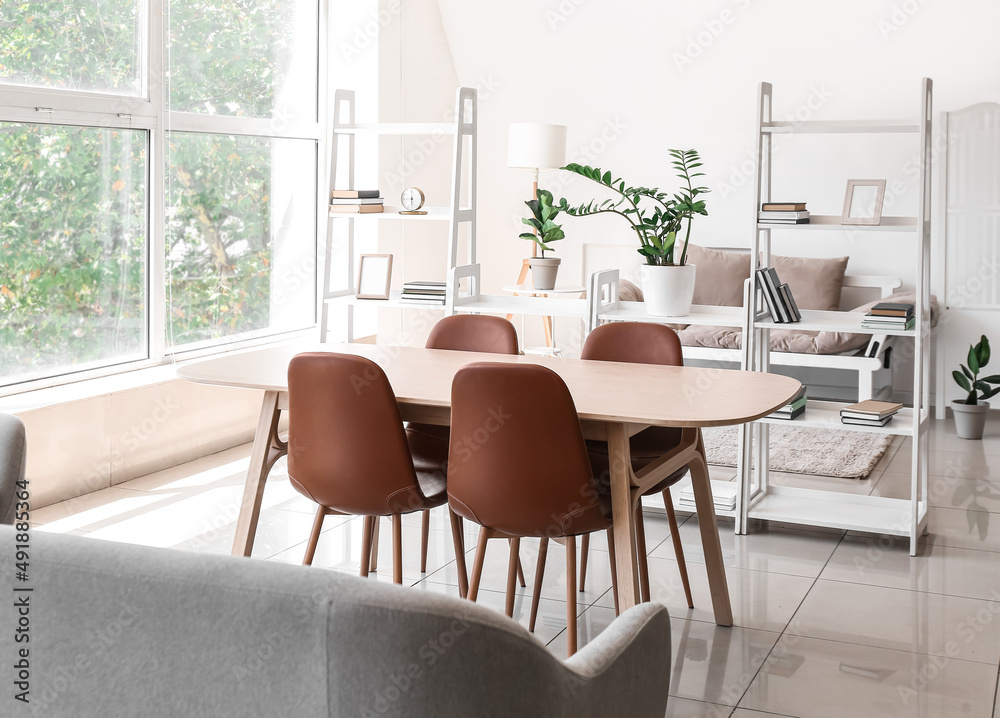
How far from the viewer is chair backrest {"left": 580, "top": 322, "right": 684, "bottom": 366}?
342 cm

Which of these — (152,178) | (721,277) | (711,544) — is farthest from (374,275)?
(721,277)

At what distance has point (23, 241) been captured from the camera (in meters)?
4.31

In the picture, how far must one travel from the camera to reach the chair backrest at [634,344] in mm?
3416

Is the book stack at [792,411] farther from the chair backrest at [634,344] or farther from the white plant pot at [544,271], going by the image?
the white plant pot at [544,271]

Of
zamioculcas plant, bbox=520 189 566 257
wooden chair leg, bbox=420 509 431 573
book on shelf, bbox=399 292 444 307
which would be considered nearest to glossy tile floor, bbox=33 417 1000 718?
wooden chair leg, bbox=420 509 431 573

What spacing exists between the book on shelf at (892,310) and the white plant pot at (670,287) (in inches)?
27.8

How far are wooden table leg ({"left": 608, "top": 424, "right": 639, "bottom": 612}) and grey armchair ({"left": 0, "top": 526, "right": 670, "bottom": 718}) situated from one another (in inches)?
48.5

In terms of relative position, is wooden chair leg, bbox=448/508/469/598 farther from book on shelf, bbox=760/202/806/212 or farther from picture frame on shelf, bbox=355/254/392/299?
picture frame on shelf, bbox=355/254/392/299

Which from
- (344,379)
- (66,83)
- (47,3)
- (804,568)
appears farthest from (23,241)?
(804,568)

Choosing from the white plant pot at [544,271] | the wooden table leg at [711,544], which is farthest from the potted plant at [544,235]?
the wooden table leg at [711,544]

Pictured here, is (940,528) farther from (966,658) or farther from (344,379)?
(344,379)

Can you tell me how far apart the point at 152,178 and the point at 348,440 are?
9.25 feet

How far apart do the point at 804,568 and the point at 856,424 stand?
24.5 inches

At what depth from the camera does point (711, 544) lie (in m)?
3.05
